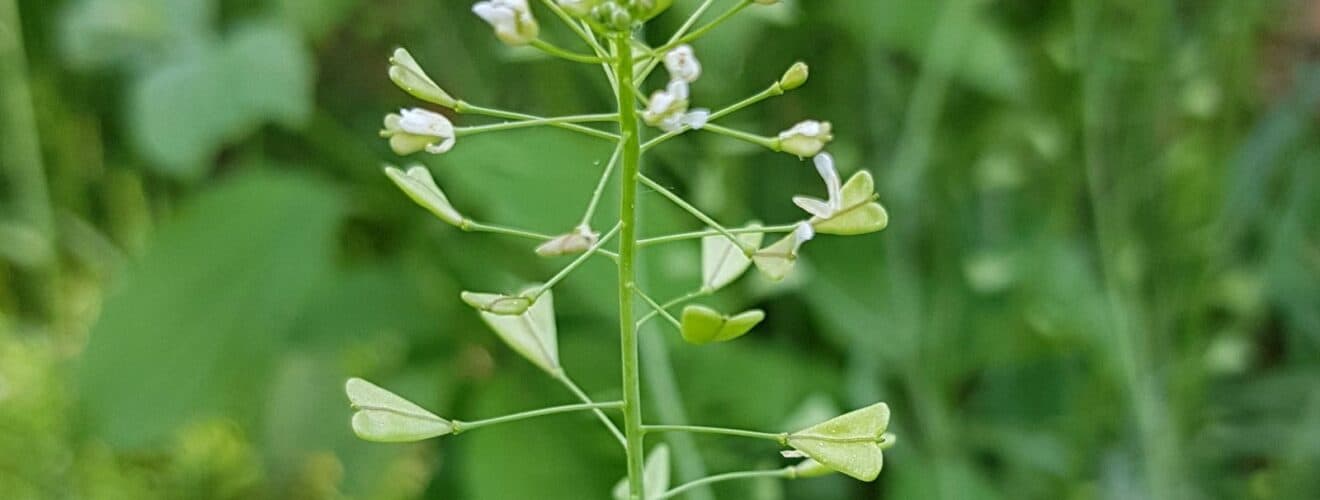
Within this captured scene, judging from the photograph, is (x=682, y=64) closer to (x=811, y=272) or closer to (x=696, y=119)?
(x=696, y=119)

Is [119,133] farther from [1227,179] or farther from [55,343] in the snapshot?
[1227,179]

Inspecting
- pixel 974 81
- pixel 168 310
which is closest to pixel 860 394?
pixel 974 81

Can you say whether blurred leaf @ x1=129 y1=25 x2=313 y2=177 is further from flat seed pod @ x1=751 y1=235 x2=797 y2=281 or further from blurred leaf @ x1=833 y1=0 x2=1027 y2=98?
flat seed pod @ x1=751 y1=235 x2=797 y2=281

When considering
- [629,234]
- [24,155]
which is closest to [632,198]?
[629,234]

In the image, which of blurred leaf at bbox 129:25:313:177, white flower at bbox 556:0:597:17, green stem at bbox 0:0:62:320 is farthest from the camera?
green stem at bbox 0:0:62:320

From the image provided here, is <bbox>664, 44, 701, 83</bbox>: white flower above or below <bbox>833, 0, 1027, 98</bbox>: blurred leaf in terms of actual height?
below

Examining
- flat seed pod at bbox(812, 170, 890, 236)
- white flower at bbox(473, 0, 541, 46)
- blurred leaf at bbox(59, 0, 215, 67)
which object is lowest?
flat seed pod at bbox(812, 170, 890, 236)

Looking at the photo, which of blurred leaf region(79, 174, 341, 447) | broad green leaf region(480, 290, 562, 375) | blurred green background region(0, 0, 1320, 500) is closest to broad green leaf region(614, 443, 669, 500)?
broad green leaf region(480, 290, 562, 375)

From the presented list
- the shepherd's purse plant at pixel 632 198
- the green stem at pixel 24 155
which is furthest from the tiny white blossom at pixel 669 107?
the green stem at pixel 24 155
